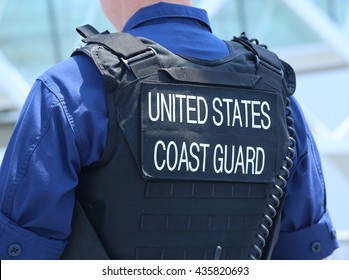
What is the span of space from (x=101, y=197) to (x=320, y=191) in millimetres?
628

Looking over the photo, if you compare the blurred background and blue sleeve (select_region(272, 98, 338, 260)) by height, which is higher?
blue sleeve (select_region(272, 98, 338, 260))

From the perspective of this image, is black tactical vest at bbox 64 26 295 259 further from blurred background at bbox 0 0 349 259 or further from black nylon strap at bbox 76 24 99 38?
blurred background at bbox 0 0 349 259

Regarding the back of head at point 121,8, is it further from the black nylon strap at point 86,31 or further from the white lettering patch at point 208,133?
the white lettering patch at point 208,133

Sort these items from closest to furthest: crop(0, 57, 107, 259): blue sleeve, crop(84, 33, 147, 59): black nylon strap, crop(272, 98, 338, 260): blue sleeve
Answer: crop(0, 57, 107, 259): blue sleeve
crop(84, 33, 147, 59): black nylon strap
crop(272, 98, 338, 260): blue sleeve

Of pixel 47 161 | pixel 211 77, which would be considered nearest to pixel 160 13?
pixel 211 77

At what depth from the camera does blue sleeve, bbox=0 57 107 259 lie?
1.83 meters

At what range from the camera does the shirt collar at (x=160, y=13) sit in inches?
82.0

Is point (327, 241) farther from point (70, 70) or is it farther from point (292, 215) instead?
point (70, 70)

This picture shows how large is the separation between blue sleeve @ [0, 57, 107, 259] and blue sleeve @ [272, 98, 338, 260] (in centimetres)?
57

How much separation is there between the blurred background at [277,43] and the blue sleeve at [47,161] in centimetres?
667

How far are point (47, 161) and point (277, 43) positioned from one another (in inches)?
292

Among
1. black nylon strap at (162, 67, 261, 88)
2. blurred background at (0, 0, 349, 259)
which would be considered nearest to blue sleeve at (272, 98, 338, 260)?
black nylon strap at (162, 67, 261, 88)

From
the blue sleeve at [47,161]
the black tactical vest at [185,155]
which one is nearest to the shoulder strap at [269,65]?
the black tactical vest at [185,155]

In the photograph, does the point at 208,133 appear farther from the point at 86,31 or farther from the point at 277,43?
the point at 277,43
